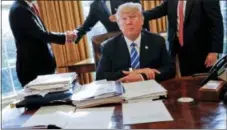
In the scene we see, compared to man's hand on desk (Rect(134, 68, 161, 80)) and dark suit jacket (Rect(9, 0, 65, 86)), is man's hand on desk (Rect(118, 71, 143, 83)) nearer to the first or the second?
man's hand on desk (Rect(134, 68, 161, 80))

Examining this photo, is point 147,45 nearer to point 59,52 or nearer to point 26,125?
point 26,125

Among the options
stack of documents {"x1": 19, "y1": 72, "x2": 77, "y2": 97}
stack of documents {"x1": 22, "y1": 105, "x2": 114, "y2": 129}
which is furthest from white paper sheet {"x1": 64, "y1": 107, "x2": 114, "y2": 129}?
stack of documents {"x1": 19, "y1": 72, "x2": 77, "y2": 97}

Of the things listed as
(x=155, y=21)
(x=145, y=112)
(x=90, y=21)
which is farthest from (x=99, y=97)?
(x=155, y=21)

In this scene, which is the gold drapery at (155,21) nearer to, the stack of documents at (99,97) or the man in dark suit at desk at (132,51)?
the man in dark suit at desk at (132,51)

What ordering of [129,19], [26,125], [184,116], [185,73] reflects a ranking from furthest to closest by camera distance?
1. [185,73]
2. [129,19]
3. [26,125]
4. [184,116]

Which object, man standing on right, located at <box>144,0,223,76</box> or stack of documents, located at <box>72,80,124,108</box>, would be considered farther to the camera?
man standing on right, located at <box>144,0,223,76</box>

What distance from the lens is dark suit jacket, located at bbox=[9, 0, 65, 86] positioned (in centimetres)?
248

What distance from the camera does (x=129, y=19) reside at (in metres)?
2.01

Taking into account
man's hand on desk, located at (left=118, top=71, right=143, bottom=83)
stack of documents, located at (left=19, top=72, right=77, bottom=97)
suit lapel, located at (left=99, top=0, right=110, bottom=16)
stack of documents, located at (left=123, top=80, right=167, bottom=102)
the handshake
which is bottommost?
stack of documents, located at (left=123, top=80, right=167, bottom=102)

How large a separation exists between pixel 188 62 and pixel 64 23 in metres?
1.72

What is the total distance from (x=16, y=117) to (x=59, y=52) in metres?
2.13

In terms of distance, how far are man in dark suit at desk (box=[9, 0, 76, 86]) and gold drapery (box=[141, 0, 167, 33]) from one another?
1614mm

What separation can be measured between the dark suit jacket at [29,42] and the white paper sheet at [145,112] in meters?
1.47

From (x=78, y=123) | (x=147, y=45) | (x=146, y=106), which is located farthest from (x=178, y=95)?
(x=147, y=45)
